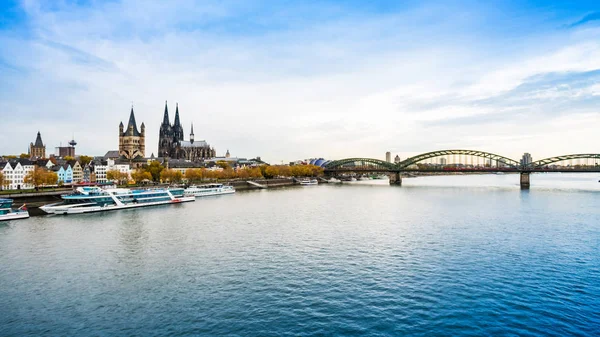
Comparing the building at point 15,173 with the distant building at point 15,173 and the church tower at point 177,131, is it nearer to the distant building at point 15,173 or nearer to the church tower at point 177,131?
the distant building at point 15,173

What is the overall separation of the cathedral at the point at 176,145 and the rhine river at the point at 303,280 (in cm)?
12274

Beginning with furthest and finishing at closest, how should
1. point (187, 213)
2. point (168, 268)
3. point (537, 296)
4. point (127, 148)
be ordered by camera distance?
1. point (127, 148)
2. point (187, 213)
3. point (168, 268)
4. point (537, 296)

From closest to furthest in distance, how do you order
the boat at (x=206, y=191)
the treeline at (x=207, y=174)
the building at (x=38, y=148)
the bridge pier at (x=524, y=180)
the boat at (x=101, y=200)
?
the boat at (x=101, y=200) → the boat at (x=206, y=191) → the treeline at (x=207, y=174) → the bridge pier at (x=524, y=180) → the building at (x=38, y=148)

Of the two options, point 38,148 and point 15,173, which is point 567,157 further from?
point 38,148

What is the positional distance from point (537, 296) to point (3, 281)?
22.7 metres

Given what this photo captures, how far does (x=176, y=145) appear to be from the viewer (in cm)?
15488

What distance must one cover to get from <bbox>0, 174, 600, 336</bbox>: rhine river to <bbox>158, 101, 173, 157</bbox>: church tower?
→ 123m

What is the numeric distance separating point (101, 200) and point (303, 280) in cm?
3520

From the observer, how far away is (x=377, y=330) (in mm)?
13422

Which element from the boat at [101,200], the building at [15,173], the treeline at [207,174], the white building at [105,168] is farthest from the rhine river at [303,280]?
the white building at [105,168]

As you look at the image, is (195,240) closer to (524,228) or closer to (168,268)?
(168,268)

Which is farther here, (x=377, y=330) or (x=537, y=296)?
(x=537, y=296)

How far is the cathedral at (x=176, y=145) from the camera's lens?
153375 millimetres

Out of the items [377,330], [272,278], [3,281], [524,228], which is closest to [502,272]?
[377,330]
